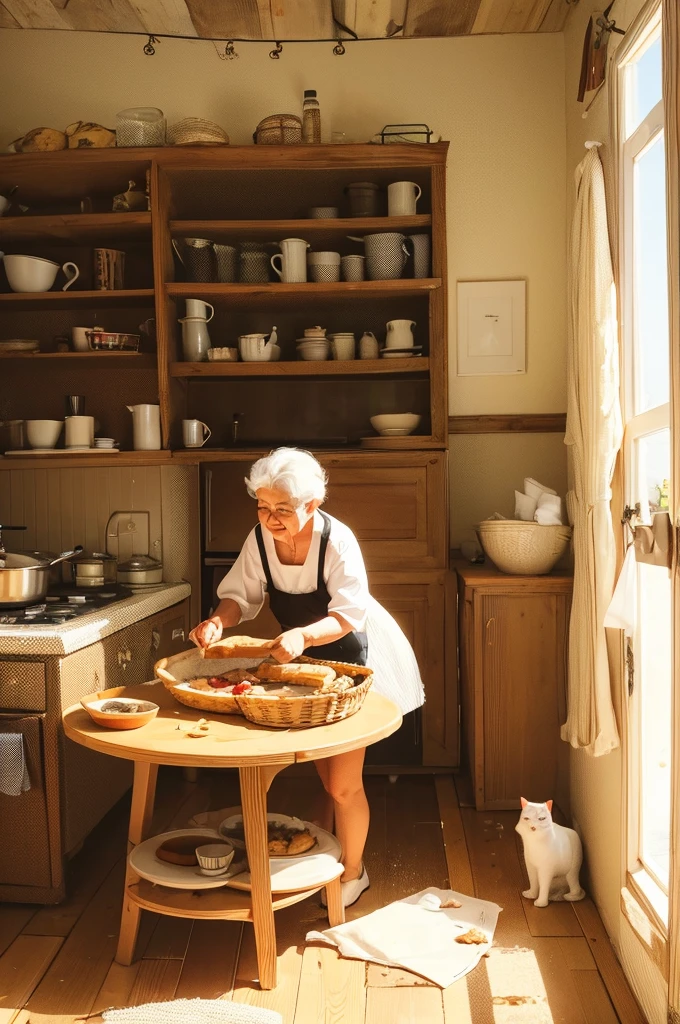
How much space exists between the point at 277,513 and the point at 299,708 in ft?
1.98

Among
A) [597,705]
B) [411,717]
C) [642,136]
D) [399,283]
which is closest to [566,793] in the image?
[411,717]

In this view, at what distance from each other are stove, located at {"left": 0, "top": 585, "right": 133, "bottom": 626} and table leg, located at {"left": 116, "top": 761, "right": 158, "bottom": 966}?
587 millimetres

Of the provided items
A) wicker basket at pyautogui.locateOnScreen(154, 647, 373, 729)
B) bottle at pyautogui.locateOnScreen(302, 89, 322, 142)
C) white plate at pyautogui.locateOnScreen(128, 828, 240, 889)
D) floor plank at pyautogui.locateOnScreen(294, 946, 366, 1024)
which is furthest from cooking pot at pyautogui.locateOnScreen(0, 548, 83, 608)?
bottle at pyautogui.locateOnScreen(302, 89, 322, 142)

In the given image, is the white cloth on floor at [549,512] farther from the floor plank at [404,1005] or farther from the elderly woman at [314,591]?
the floor plank at [404,1005]

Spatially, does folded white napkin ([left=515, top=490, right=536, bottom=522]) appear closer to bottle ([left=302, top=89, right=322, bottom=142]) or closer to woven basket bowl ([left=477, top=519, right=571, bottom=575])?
woven basket bowl ([left=477, top=519, right=571, bottom=575])

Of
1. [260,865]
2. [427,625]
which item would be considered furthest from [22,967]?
[427,625]

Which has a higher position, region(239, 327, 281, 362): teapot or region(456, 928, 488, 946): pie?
region(239, 327, 281, 362): teapot

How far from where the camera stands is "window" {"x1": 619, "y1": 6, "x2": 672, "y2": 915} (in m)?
2.13

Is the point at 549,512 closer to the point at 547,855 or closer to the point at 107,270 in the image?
the point at 547,855

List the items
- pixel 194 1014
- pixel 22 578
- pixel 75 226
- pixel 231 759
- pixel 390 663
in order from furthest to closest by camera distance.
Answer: pixel 75 226 < pixel 22 578 < pixel 390 663 < pixel 194 1014 < pixel 231 759

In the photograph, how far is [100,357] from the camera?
3.37 metres

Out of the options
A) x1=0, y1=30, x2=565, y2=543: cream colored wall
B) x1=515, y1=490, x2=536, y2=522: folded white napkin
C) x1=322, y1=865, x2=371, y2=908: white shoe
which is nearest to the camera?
x1=322, y1=865, x2=371, y2=908: white shoe

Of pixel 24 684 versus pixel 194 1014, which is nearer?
pixel 194 1014

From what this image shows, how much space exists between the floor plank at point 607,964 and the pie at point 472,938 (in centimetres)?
29
